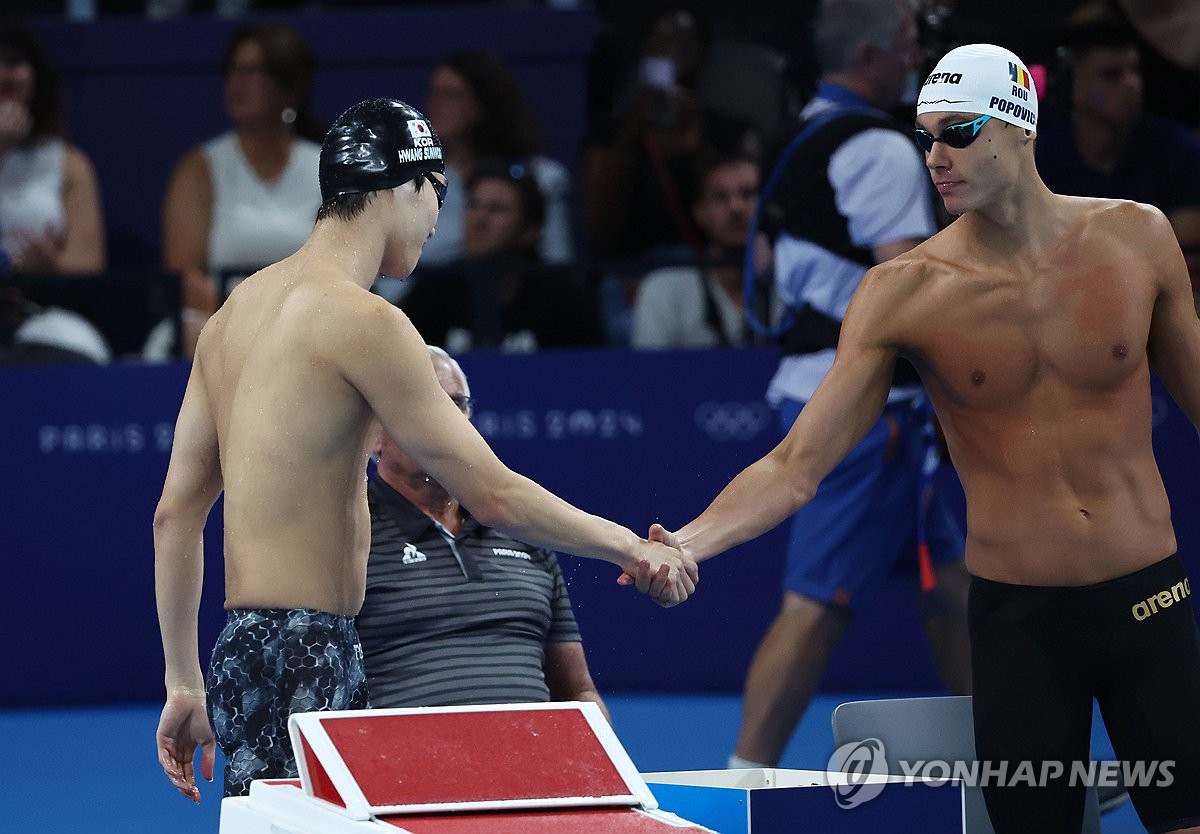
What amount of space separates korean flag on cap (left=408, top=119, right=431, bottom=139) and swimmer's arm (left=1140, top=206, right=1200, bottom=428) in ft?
4.54

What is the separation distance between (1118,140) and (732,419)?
1.78 meters

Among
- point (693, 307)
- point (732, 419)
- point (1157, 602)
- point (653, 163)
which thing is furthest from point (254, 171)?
point (1157, 602)

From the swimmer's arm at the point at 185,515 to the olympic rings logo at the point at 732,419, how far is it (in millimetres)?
3597

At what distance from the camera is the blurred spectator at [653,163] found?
8.03 m

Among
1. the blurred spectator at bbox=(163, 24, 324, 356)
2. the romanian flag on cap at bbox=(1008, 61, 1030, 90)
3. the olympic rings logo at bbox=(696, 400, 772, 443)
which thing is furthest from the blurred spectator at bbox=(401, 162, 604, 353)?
the romanian flag on cap at bbox=(1008, 61, 1030, 90)

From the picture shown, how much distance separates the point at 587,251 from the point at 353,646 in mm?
4893

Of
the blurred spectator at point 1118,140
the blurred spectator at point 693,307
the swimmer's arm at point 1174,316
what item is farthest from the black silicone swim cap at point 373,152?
the blurred spectator at point 1118,140

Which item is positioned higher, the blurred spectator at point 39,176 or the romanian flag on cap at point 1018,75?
the romanian flag on cap at point 1018,75

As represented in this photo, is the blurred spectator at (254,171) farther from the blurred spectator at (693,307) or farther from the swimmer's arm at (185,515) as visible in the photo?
the swimmer's arm at (185,515)

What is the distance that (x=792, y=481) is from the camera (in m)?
3.92

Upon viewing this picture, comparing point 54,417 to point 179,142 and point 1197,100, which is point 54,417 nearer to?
point 179,142

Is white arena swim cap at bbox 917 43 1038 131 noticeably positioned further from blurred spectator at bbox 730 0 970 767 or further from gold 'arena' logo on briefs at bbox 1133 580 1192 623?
blurred spectator at bbox 730 0 970 767

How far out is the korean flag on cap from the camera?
356cm

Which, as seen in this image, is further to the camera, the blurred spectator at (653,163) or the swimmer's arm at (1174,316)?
the blurred spectator at (653,163)
